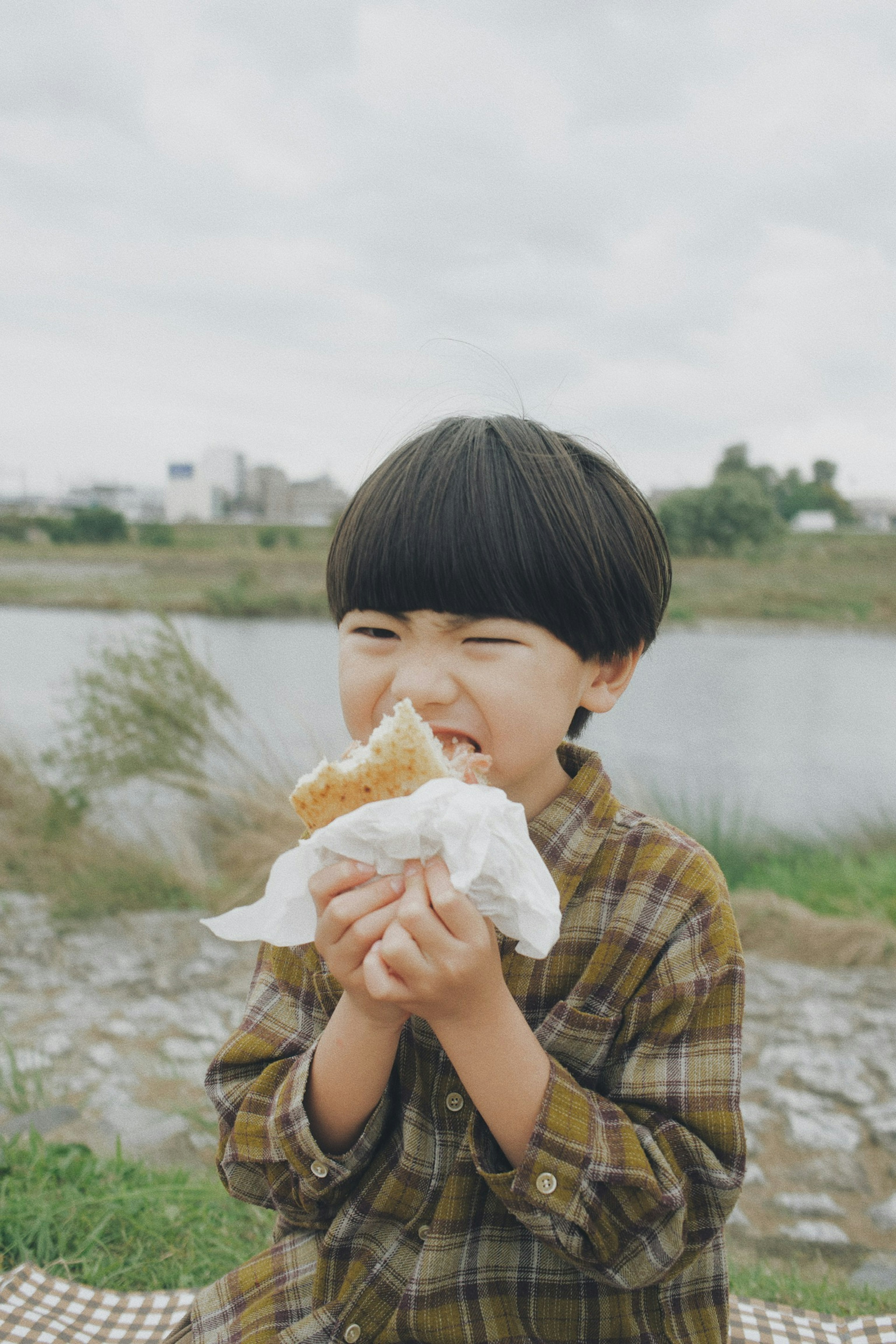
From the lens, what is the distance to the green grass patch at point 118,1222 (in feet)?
9.06

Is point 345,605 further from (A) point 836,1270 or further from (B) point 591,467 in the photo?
(A) point 836,1270

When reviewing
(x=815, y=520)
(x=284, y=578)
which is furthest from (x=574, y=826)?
(x=815, y=520)

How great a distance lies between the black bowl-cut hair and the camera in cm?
167

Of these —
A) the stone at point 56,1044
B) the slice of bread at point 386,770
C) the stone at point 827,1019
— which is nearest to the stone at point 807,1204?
the stone at point 827,1019

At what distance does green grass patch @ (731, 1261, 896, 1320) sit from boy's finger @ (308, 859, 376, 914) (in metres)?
2.00

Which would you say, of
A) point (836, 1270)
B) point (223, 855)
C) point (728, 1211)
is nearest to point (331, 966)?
point (728, 1211)

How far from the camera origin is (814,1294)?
2840mm

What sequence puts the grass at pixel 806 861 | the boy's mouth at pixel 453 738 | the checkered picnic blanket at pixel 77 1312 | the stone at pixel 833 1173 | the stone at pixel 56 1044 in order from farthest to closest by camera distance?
the grass at pixel 806 861 < the stone at pixel 56 1044 < the stone at pixel 833 1173 < the checkered picnic blanket at pixel 77 1312 < the boy's mouth at pixel 453 738

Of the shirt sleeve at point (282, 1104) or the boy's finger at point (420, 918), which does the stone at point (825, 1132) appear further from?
the boy's finger at point (420, 918)

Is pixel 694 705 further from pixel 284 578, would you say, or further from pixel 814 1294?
pixel 814 1294

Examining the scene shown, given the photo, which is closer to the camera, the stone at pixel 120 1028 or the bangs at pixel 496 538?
the bangs at pixel 496 538

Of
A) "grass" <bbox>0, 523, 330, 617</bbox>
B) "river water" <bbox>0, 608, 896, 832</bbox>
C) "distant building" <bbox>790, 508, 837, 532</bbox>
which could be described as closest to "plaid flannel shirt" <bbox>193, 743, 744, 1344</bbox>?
"river water" <bbox>0, 608, 896, 832</bbox>

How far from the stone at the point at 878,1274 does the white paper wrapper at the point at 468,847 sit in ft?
7.52

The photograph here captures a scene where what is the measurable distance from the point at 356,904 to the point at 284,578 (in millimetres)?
11644
